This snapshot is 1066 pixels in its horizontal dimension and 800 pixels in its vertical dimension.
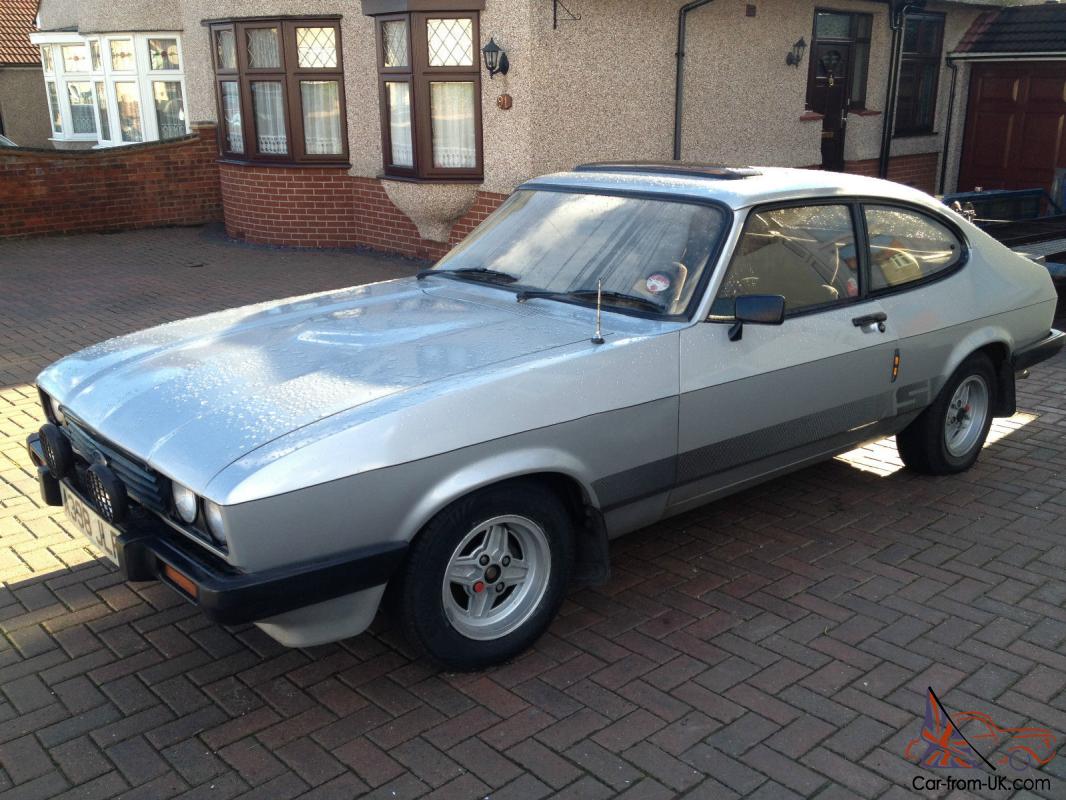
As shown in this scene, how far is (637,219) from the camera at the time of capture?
4.29m

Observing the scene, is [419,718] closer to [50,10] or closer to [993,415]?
[993,415]

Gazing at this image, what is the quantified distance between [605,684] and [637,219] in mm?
1936

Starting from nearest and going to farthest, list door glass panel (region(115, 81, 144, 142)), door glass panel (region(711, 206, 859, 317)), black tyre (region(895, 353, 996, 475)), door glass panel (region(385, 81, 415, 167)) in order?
1. door glass panel (region(711, 206, 859, 317))
2. black tyre (region(895, 353, 996, 475))
3. door glass panel (region(385, 81, 415, 167))
4. door glass panel (region(115, 81, 144, 142))

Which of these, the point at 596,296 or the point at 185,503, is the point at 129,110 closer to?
the point at 596,296

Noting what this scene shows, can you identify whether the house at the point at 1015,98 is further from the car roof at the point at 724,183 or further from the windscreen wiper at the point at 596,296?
the windscreen wiper at the point at 596,296

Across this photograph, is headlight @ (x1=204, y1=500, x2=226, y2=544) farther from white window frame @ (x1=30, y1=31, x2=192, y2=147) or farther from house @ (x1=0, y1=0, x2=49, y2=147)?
house @ (x1=0, y1=0, x2=49, y2=147)

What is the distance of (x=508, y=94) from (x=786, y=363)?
6.88m

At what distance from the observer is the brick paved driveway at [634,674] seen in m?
3.11

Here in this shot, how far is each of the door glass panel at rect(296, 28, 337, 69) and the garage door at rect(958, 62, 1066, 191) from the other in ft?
32.3

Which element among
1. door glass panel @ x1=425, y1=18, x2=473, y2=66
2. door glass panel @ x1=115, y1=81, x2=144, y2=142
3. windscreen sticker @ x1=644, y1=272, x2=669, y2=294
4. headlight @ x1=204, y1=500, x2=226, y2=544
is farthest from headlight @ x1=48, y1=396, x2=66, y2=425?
door glass panel @ x1=115, y1=81, x2=144, y2=142

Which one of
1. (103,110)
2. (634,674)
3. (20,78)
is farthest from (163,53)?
(634,674)

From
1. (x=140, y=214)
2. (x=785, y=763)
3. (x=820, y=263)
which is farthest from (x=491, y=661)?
(x=140, y=214)

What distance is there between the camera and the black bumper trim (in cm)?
546

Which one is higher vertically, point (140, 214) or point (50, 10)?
point (50, 10)
